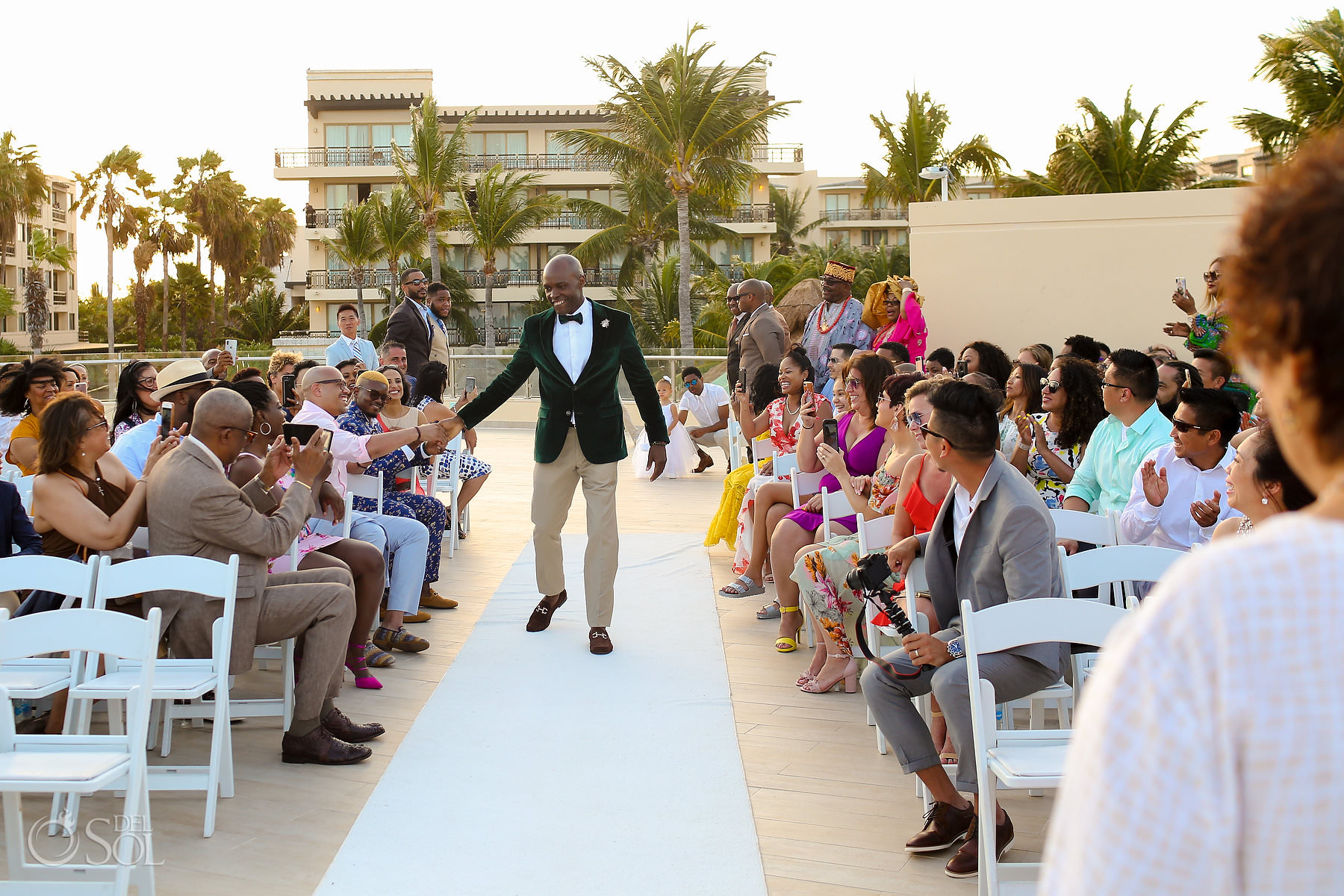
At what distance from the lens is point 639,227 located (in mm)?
32688

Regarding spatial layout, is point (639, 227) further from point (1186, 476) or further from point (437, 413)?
point (1186, 476)

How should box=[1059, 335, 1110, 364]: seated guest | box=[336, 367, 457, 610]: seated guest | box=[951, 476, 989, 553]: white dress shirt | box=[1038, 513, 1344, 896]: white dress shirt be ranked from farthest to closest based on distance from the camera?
box=[1059, 335, 1110, 364]: seated guest → box=[336, 367, 457, 610]: seated guest → box=[951, 476, 989, 553]: white dress shirt → box=[1038, 513, 1344, 896]: white dress shirt

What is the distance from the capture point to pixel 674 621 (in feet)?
21.4

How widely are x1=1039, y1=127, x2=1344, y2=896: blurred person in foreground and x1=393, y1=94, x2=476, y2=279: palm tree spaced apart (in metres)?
32.1

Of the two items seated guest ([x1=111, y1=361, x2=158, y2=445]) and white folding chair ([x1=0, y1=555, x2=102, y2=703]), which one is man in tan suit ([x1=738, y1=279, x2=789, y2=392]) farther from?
white folding chair ([x1=0, y1=555, x2=102, y2=703])

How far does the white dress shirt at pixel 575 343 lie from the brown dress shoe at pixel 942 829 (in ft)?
10.3

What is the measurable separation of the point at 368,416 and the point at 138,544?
195 centimetres

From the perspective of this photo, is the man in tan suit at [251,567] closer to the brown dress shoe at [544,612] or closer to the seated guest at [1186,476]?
the brown dress shoe at [544,612]

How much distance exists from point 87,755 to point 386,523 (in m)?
2.91

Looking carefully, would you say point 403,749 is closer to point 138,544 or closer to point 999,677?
point 138,544

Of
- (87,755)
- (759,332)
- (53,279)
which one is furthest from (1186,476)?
(53,279)

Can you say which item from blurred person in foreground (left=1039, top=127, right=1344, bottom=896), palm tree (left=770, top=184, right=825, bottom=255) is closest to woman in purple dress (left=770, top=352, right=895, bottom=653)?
blurred person in foreground (left=1039, top=127, right=1344, bottom=896)

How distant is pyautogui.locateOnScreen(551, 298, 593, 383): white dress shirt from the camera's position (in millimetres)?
5902

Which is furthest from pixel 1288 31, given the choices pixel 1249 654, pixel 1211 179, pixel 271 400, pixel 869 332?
pixel 1249 654
